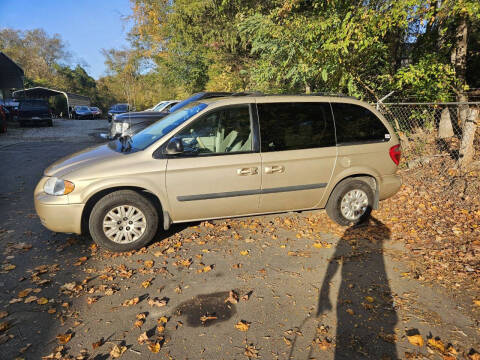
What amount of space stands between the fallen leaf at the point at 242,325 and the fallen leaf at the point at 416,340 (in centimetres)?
130

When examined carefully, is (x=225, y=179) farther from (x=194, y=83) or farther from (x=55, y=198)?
(x=194, y=83)

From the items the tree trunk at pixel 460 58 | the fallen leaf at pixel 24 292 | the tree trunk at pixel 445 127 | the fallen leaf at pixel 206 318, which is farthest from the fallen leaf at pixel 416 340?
the tree trunk at pixel 445 127

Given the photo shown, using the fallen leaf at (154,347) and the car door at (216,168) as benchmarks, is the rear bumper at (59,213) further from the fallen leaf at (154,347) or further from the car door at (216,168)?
the fallen leaf at (154,347)

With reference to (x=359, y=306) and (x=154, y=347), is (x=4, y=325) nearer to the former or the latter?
(x=154, y=347)

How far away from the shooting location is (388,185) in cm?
471

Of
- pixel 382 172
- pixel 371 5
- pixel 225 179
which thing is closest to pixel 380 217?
pixel 382 172

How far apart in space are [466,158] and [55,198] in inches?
263

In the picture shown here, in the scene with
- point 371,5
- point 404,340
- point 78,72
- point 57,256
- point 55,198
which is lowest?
point 404,340

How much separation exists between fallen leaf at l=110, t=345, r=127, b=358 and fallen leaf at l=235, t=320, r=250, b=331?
0.90m

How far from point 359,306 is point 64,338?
254cm

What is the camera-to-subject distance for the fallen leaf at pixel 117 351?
7.75 ft

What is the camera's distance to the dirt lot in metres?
2.45

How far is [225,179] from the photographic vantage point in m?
3.98

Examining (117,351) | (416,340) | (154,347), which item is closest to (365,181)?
(416,340)
